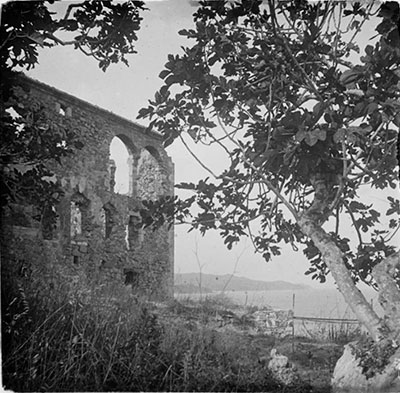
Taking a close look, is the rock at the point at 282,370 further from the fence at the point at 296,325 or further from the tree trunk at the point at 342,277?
the tree trunk at the point at 342,277

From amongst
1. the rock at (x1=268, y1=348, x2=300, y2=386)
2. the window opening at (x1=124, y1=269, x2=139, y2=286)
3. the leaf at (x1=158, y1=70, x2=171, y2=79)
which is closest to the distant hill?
the window opening at (x1=124, y1=269, x2=139, y2=286)

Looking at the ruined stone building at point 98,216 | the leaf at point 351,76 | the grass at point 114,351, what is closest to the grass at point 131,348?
the grass at point 114,351

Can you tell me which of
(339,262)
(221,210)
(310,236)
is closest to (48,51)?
(221,210)

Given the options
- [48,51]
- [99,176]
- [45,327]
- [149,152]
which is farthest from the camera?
[99,176]

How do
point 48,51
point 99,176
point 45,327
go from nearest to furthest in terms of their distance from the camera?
point 45,327
point 48,51
point 99,176

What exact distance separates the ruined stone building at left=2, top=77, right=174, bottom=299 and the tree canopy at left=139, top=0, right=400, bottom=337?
24cm

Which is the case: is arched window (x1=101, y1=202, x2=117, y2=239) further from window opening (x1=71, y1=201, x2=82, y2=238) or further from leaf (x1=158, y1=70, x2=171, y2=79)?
leaf (x1=158, y1=70, x2=171, y2=79)

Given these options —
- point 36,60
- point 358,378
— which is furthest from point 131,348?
point 36,60

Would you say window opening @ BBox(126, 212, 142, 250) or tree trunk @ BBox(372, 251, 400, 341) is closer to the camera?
tree trunk @ BBox(372, 251, 400, 341)

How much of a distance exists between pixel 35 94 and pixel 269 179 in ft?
4.44

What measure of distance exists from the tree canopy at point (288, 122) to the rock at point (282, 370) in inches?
18.9

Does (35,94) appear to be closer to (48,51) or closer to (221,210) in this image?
(48,51)

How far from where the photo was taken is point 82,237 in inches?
114

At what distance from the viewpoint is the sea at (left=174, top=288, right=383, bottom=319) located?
8.67 ft
